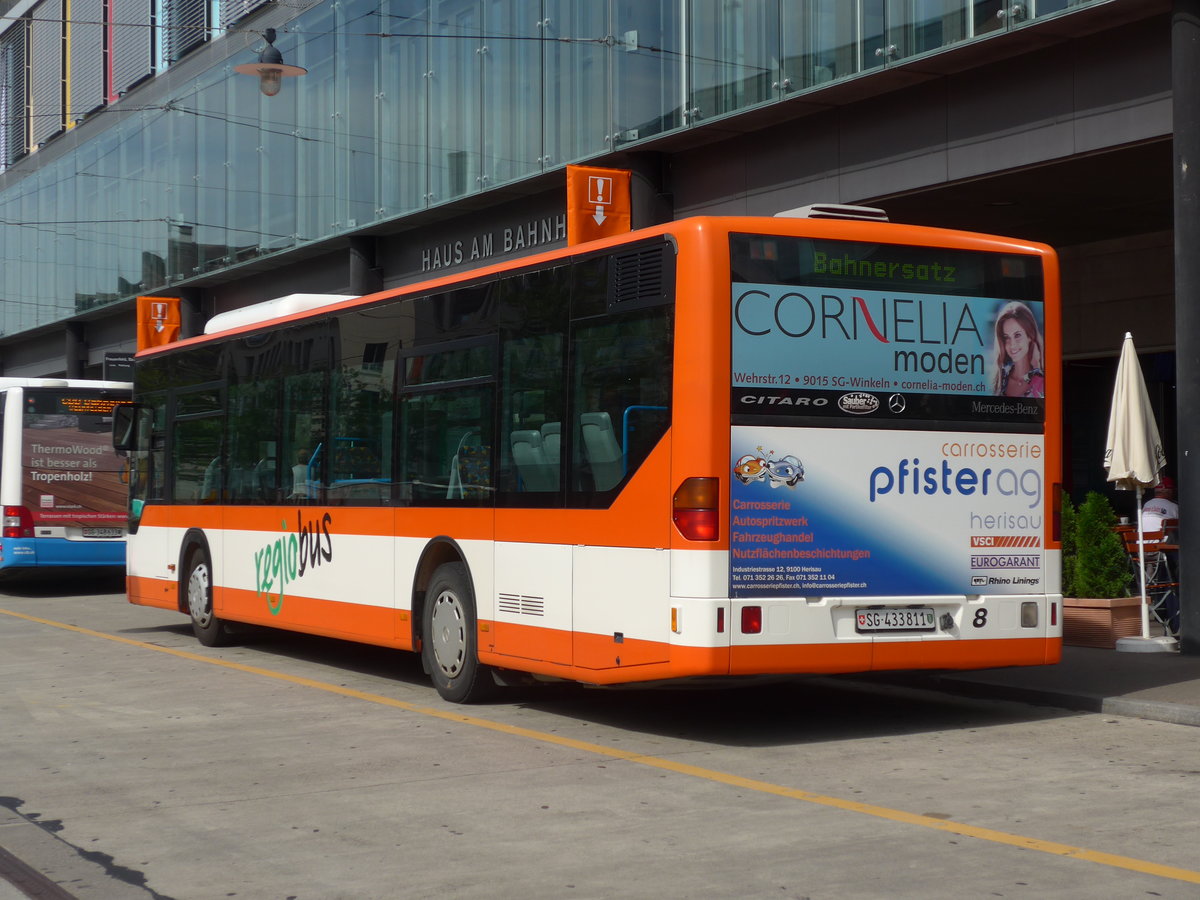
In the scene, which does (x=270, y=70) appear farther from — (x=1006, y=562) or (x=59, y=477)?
(x=1006, y=562)

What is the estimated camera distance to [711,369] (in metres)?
8.62

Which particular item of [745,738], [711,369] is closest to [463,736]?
[745,738]

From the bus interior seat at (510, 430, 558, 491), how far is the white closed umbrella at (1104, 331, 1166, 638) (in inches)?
234

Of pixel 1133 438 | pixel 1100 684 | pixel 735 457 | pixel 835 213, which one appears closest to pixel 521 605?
pixel 735 457

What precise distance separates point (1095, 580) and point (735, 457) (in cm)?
652

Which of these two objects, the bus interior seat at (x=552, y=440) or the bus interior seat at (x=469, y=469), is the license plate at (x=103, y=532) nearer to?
the bus interior seat at (x=469, y=469)

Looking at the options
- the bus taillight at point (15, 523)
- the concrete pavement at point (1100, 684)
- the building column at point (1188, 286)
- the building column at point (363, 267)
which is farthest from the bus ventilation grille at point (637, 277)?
the building column at point (363, 267)

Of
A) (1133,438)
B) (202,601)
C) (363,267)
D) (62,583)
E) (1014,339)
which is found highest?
(363,267)

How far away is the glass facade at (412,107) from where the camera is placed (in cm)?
1708

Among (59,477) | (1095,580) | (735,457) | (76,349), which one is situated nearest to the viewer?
(735,457)

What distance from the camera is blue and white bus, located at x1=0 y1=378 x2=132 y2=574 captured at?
22828mm

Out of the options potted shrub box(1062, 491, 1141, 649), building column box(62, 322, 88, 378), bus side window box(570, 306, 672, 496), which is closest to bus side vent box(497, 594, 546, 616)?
bus side window box(570, 306, 672, 496)

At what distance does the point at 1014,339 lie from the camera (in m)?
9.70

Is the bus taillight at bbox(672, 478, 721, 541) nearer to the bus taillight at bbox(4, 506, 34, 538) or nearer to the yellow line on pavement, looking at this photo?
the yellow line on pavement
